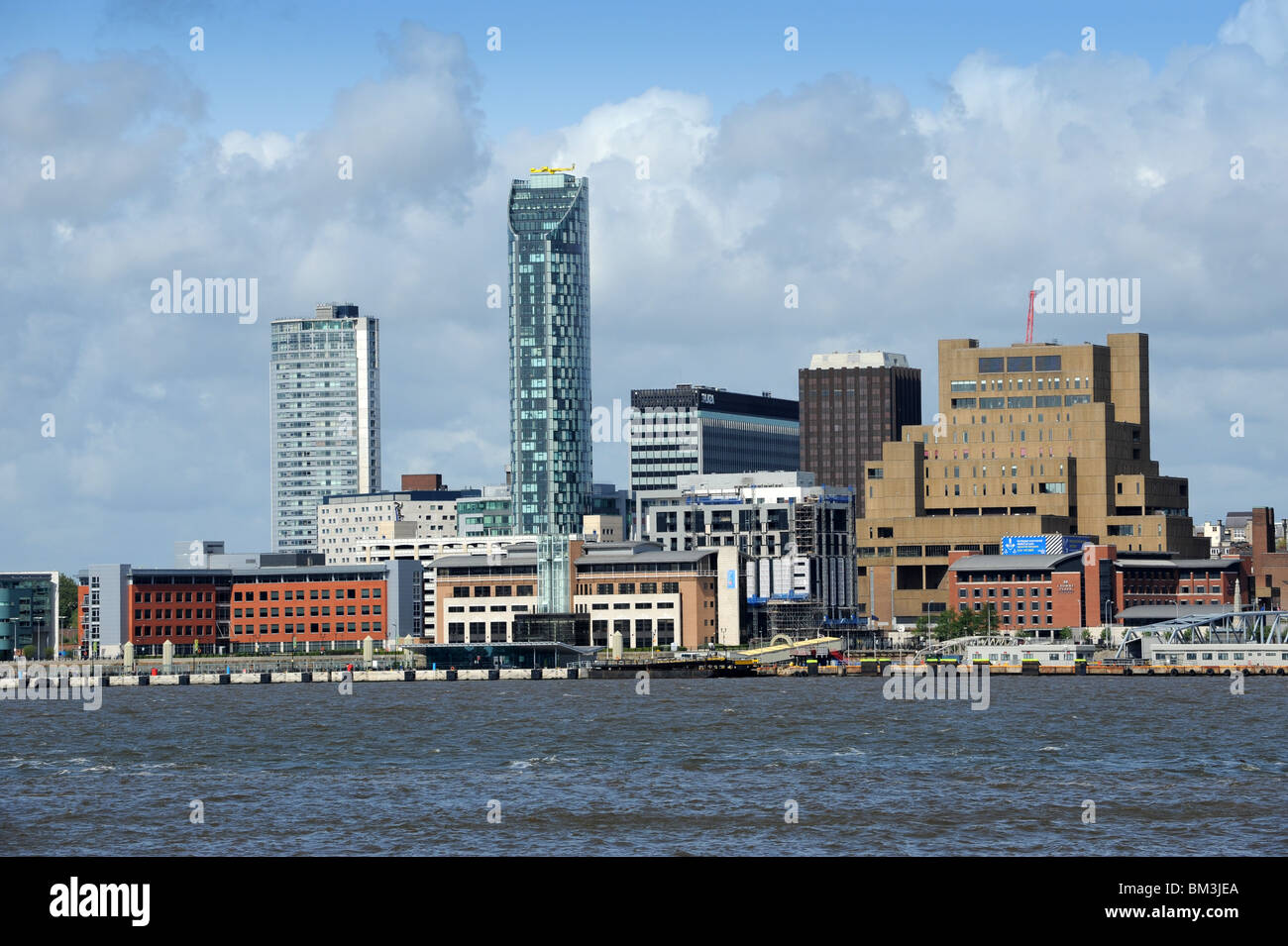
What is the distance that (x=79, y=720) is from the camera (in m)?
140

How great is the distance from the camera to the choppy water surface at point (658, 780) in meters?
55.5

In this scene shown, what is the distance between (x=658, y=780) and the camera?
76062mm

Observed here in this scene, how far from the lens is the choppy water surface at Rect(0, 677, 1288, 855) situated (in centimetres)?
5553
